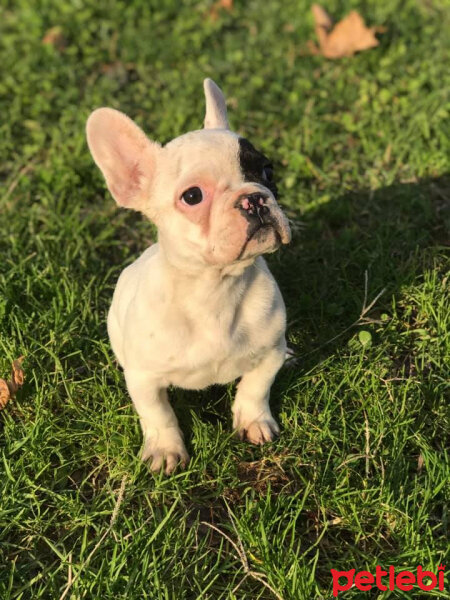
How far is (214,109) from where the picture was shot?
3152 mm

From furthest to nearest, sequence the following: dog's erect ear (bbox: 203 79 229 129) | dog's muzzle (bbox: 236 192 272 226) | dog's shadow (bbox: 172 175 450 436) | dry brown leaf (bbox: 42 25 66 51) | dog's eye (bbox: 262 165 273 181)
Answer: dry brown leaf (bbox: 42 25 66 51)
dog's shadow (bbox: 172 175 450 436)
dog's erect ear (bbox: 203 79 229 129)
dog's eye (bbox: 262 165 273 181)
dog's muzzle (bbox: 236 192 272 226)

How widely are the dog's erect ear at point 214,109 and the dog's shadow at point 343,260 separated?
134 cm

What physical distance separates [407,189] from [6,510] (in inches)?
134

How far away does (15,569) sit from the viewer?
291 cm

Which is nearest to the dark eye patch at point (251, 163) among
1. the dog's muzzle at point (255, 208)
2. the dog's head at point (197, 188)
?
the dog's head at point (197, 188)

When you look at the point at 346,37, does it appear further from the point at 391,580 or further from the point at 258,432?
the point at 391,580

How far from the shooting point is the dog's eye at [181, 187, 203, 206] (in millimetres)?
2740

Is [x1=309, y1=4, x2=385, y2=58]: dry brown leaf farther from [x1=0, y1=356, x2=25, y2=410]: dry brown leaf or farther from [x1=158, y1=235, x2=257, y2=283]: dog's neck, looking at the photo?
[x1=0, y1=356, x2=25, y2=410]: dry brown leaf

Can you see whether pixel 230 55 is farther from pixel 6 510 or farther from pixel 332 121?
pixel 6 510

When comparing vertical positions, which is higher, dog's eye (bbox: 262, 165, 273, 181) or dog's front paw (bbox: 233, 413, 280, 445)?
dog's eye (bbox: 262, 165, 273, 181)

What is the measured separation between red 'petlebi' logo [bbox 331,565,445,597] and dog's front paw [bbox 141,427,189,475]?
921mm

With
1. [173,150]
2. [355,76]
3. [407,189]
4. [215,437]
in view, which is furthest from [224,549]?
[355,76]

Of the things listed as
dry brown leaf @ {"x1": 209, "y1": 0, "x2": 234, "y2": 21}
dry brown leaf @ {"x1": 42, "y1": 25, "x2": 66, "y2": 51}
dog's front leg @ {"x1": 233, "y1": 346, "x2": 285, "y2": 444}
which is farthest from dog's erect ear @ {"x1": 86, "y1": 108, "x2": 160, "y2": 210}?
dry brown leaf @ {"x1": 209, "y1": 0, "x2": 234, "y2": 21}

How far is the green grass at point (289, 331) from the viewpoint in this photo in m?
2.93
